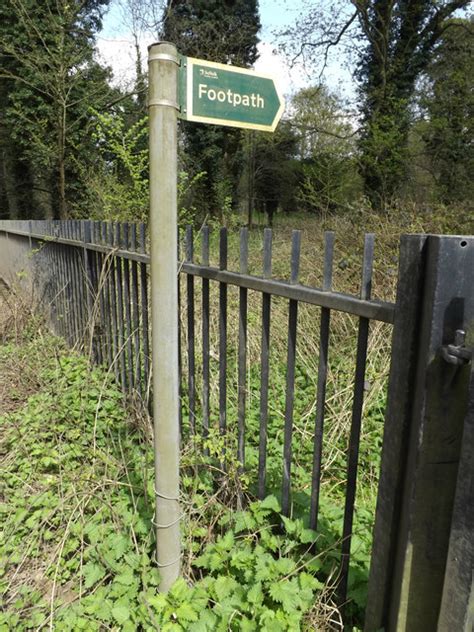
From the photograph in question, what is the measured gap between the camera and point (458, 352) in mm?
1111

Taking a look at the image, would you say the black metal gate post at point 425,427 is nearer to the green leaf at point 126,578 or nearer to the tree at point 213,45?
the green leaf at point 126,578

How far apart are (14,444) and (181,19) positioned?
18.9 metres

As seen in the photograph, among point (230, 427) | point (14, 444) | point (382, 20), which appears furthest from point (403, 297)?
point (382, 20)

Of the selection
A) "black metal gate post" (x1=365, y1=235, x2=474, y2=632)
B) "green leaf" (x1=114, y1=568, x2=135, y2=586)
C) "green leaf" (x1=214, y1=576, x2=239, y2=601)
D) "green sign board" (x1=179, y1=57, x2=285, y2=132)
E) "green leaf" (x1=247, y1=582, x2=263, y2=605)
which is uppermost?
"green sign board" (x1=179, y1=57, x2=285, y2=132)

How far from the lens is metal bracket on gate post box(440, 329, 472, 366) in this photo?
110 centimetres

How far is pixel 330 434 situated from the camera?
304cm

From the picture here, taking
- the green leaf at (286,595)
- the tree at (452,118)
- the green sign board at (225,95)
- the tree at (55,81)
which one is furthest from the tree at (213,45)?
the green leaf at (286,595)

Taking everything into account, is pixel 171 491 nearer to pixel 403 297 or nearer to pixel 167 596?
pixel 167 596

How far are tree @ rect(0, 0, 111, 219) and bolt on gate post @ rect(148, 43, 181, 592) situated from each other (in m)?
8.69

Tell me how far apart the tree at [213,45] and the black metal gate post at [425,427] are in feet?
51.5

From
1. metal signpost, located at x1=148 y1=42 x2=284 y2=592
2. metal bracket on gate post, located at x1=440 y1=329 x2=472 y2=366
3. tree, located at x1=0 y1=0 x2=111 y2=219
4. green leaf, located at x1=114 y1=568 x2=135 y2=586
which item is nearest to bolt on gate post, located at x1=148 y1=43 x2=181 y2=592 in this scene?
metal signpost, located at x1=148 y1=42 x2=284 y2=592

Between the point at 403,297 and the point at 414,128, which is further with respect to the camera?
the point at 414,128

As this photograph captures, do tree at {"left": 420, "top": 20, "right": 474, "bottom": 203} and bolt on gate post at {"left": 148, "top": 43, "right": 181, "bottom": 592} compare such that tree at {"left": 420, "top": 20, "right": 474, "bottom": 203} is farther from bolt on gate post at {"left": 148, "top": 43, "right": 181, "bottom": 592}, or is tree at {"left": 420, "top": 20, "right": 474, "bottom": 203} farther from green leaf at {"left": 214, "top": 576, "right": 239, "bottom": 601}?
green leaf at {"left": 214, "top": 576, "right": 239, "bottom": 601}

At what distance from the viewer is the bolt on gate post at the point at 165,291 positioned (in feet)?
4.85
